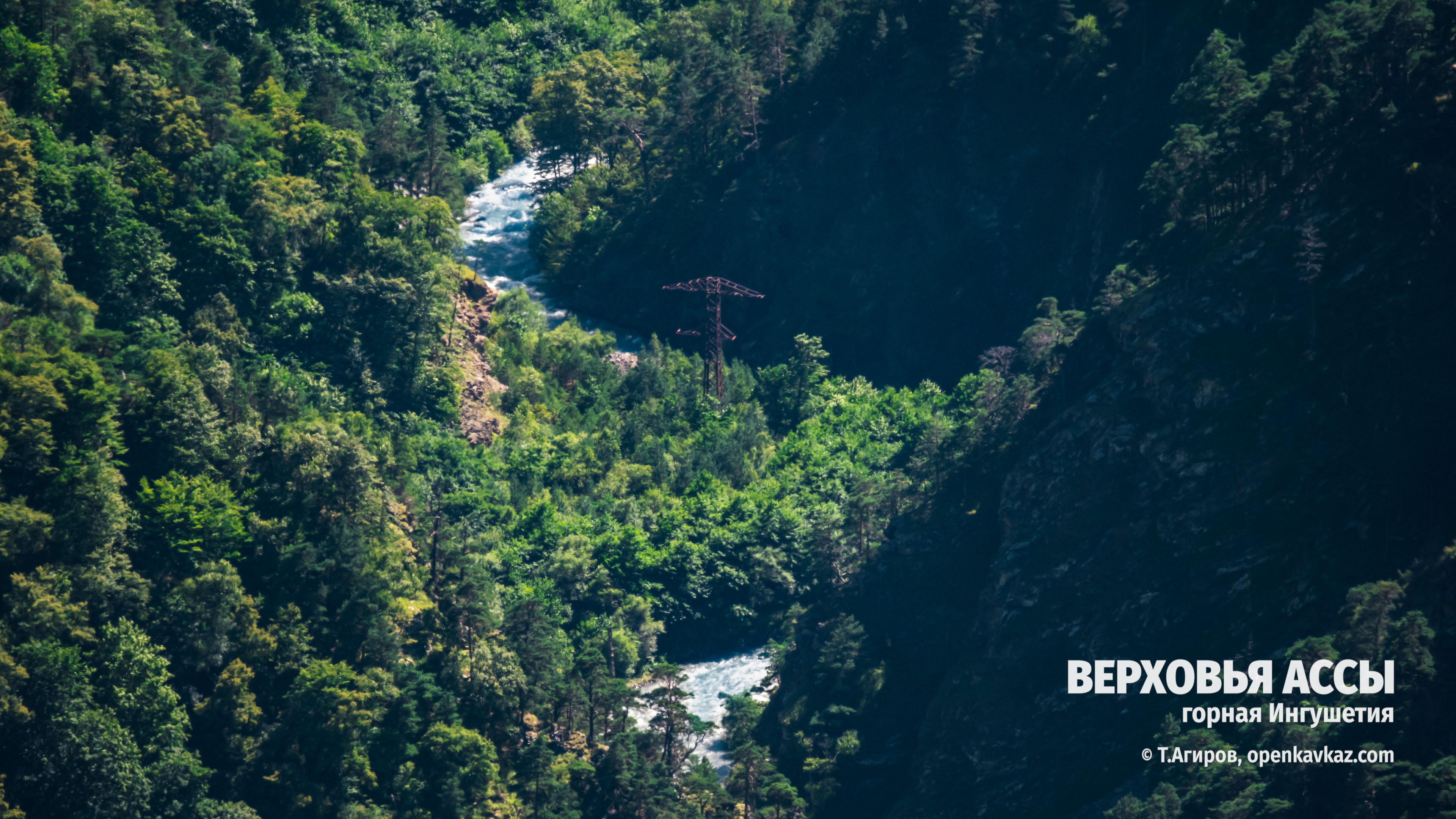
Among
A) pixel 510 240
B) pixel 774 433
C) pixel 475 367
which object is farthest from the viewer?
pixel 510 240

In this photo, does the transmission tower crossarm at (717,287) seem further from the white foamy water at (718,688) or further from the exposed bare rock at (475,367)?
the white foamy water at (718,688)

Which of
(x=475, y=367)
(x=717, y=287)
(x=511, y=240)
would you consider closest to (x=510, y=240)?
(x=511, y=240)

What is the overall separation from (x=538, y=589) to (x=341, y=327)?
22.8 m

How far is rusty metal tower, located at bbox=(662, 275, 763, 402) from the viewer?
14650cm

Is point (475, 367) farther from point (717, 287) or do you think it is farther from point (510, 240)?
point (510, 240)

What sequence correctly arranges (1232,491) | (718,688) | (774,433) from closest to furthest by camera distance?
(1232,491) → (718,688) → (774,433)

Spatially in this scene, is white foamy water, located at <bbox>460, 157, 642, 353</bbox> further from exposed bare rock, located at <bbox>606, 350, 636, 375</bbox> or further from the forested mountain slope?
the forested mountain slope

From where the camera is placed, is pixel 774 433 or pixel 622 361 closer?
pixel 774 433

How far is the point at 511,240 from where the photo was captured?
160m

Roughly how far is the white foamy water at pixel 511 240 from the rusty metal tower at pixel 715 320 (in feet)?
19.6

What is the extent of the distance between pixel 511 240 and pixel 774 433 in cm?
2998

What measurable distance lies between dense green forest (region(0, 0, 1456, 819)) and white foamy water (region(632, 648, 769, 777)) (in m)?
1.02

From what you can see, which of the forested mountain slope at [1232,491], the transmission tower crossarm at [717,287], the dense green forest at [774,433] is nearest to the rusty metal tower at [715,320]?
the transmission tower crossarm at [717,287]

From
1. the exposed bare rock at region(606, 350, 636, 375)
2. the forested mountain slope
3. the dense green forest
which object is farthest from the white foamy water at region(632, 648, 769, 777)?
the exposed bare rock at region(606, 350, 636, 375)
